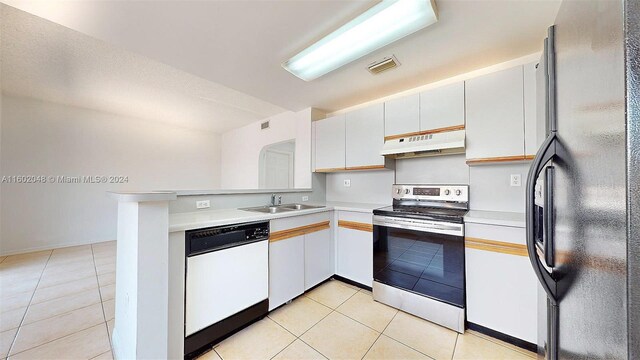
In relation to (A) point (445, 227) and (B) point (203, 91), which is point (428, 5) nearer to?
(A) point (445, 227)

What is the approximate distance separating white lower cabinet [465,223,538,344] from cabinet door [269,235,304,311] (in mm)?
1466

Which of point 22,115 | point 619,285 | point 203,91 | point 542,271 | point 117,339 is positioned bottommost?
point 117,339

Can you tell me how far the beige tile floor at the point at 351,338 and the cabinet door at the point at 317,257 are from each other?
11.8 inches

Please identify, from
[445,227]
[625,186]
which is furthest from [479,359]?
→ [625,186]

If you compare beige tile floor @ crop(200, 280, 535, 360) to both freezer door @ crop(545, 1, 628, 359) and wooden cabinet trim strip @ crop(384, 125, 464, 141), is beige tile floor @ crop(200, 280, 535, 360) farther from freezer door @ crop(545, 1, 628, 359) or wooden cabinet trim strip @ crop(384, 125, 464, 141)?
wooden cabinet trim strip @ crop(384, 125, 464, 141)

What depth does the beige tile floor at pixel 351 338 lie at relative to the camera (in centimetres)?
151

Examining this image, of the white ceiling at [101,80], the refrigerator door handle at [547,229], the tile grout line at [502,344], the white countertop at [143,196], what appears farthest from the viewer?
the white ceiling at [101,80]

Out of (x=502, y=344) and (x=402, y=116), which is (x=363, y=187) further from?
(x=502, y=344)

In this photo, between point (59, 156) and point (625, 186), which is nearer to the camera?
point (625, 186)

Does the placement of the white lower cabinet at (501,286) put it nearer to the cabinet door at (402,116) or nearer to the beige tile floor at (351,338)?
the beige tile floor at (351,338)

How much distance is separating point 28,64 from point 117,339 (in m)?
3.38

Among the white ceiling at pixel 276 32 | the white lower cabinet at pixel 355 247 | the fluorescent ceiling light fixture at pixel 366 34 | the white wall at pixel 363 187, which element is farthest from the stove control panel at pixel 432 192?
the fluorescent ceiling light fixture at pixel 366 34

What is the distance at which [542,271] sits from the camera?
608 millimetres

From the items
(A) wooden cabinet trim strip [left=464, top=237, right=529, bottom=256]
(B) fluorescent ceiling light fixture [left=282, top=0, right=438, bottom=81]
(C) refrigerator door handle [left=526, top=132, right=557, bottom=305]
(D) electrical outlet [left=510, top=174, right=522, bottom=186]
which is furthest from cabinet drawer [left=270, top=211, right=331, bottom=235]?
(D) electrical outlet [left=510, top=174, right=522, bottom=186]
